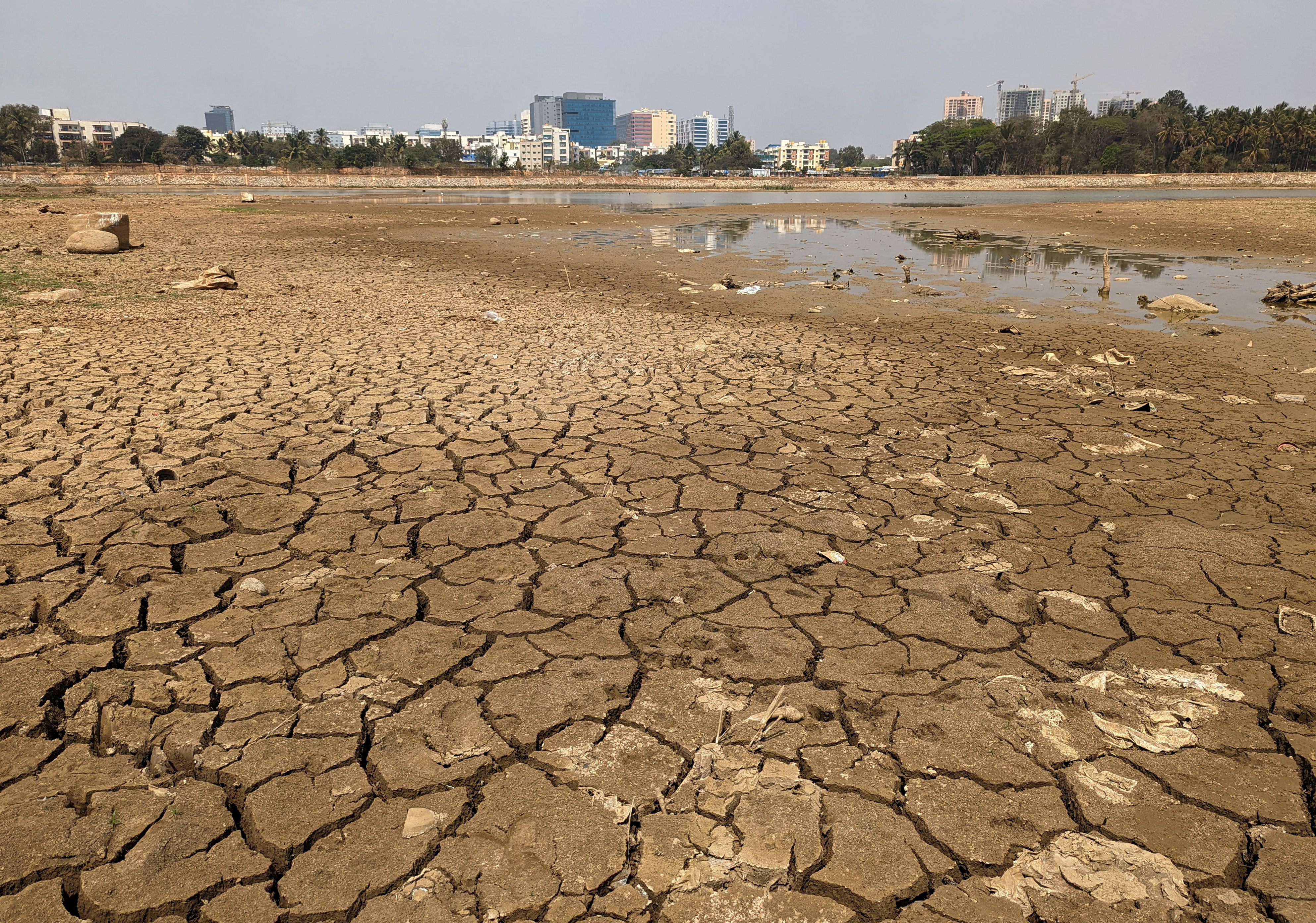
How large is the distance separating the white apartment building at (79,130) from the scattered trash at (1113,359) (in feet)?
462

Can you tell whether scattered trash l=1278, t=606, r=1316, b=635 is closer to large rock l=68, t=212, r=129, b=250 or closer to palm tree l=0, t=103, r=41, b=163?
large rock l=68, t=212, r=129, b=250

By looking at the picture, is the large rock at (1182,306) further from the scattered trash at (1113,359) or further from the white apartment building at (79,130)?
the white apartment building at (79,130)

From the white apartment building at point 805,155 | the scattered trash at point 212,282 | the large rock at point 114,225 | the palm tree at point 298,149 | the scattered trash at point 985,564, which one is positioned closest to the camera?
the scattered trash at point 985,564

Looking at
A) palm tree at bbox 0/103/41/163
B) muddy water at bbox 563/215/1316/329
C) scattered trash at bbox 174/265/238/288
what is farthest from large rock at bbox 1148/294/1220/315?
palm tree at bbox 0/103/41/163

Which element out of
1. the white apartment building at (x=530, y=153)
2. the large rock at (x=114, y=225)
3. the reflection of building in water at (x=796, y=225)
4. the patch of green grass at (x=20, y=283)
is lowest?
the patch of green grass at (x=20, y=283)

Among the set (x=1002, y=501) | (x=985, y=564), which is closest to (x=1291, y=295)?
(x=1002, y=501)

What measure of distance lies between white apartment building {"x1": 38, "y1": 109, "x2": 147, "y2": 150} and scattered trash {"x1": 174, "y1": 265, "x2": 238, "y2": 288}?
132371mm

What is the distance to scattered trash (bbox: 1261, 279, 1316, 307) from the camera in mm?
9273

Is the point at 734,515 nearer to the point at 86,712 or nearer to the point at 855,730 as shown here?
the point at 855,730

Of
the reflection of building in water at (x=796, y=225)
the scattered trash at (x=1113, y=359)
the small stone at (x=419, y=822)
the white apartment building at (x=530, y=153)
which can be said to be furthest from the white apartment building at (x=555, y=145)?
the small stone at (x=419, y=822)

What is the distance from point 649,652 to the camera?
2654 millimetres

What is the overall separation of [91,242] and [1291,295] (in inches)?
727

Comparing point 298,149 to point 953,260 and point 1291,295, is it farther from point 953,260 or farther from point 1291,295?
point 1291,295

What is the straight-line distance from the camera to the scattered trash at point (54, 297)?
838 cm
